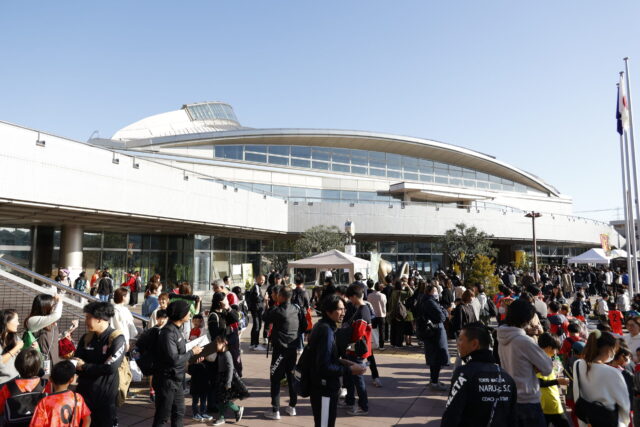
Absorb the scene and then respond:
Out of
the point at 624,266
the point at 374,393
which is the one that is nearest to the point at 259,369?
the point at 374,393

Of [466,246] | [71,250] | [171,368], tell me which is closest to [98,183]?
[71,250]

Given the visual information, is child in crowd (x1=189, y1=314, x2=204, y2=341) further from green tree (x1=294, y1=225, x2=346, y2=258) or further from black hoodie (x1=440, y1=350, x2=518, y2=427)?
green tree (x1=294, y1=225, x2=346, y2=258)

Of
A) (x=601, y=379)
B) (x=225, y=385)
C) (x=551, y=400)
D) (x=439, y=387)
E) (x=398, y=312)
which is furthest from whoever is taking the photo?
(x=398, y=312)

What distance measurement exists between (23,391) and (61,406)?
2.13 feet

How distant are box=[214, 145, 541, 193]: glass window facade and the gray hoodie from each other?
33439 mm

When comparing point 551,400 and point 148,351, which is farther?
point 148,351

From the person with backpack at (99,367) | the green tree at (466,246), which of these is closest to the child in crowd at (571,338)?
the person with backpack at (99,367)

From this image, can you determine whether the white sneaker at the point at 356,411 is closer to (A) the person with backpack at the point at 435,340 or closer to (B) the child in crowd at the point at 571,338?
(A) the person with backpack at the point at 435,340

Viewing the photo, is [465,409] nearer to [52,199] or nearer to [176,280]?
[52,199]

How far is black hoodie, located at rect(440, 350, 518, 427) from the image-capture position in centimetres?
279

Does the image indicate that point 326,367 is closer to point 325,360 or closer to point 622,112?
point 325,360

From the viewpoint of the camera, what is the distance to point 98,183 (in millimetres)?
16281

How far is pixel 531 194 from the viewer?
5212 centimetres

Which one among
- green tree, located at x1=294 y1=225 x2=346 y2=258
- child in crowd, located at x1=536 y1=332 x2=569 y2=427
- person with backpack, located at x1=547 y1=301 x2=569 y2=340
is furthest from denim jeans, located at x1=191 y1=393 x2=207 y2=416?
green tree, located at x1=294 y1=225 x2=346 y2=258
